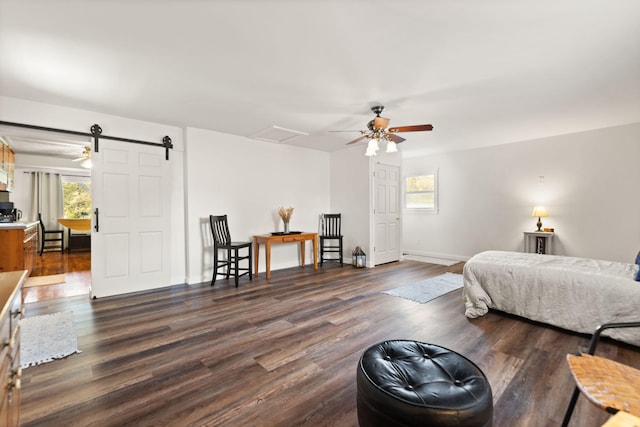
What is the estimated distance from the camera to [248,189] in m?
5.20

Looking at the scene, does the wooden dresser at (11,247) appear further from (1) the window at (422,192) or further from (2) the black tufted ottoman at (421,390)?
(1) the window at (422,192)

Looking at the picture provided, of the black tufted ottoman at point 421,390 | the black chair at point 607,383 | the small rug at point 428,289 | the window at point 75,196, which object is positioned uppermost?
the window at point 75,196

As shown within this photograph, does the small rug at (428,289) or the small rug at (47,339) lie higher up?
the small rug at (428,289)

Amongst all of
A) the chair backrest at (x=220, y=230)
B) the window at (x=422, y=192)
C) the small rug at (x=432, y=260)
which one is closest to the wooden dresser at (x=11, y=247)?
the chair backrest at (x=220, y=230)

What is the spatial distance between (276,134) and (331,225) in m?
2.40

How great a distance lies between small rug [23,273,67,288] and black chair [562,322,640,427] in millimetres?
6346

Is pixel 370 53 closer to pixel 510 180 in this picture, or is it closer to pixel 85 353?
pixel 85 353

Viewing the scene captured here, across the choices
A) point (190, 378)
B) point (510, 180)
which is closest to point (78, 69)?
point (190, 378)

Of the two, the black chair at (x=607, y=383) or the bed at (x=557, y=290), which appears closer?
the black chair at (x=607, y=383)

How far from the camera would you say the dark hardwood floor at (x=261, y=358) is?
1658 millimetres

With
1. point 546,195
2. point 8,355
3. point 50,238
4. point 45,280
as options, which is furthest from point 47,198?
point 546,195

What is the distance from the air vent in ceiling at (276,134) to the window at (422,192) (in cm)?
377

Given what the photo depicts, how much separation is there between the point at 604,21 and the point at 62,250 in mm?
11276

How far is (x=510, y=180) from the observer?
5734 millimetres
